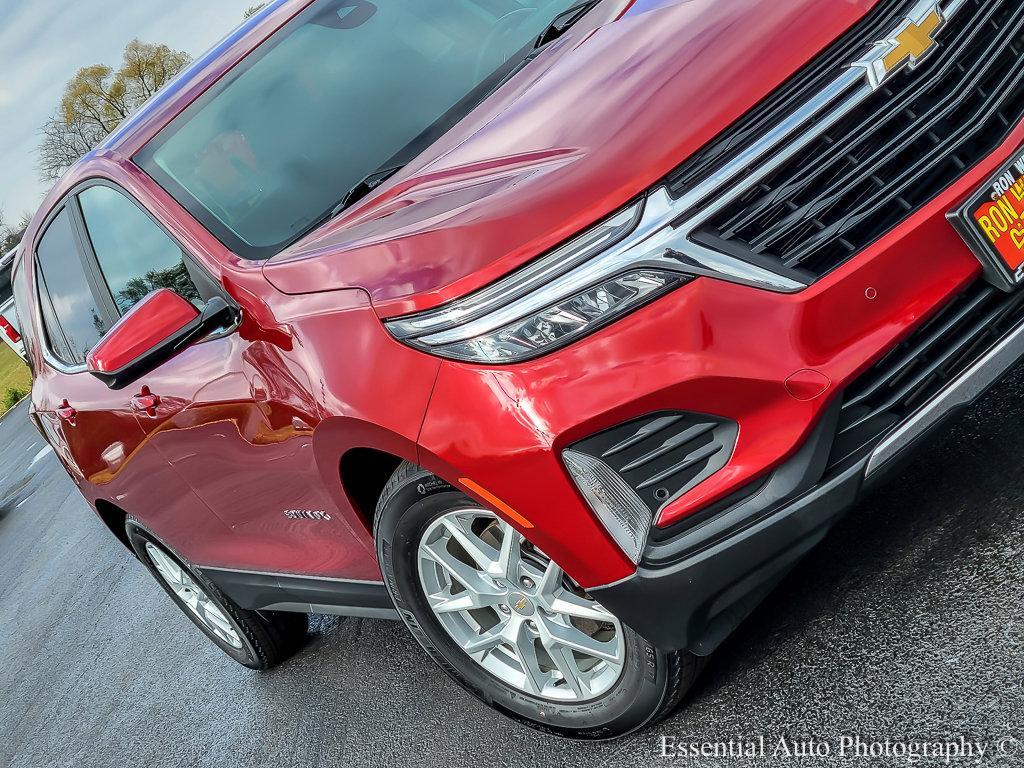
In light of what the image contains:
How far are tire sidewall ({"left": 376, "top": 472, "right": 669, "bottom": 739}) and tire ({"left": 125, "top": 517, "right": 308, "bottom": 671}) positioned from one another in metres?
1.41

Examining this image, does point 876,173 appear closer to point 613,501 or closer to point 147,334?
point 613,501

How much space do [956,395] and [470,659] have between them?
1.44 m

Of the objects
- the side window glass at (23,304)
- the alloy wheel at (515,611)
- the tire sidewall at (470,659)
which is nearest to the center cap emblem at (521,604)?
the alloy wheel at (515,611)

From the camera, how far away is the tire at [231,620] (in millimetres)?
4285

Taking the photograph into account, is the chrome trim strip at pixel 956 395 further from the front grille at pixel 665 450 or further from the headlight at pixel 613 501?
the headlight at pixel 613 501

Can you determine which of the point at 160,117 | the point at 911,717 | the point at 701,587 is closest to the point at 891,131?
the point at 701,587

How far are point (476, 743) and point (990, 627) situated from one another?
1445 mm

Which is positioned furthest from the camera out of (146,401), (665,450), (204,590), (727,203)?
(204,590)

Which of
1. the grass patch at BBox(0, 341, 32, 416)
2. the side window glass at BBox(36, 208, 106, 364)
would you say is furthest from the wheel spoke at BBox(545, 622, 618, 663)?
the grass patch at BBox(0, 341, 32, 416)

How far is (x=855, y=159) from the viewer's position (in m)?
2.23

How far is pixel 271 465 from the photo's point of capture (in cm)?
319

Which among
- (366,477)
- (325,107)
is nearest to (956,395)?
(366,477)

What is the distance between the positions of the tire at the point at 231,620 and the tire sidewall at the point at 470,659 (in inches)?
55.5

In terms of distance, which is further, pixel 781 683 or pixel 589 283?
pixel 781 683
